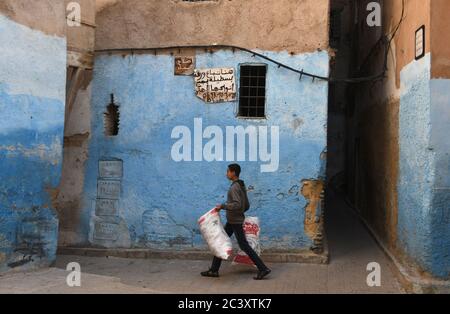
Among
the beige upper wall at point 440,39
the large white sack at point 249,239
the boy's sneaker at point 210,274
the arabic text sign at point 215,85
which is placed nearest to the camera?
the beige upper wall at point 440,39

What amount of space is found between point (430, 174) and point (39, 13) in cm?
581

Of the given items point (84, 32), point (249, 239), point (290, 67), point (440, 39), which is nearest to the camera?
point (440, 39)

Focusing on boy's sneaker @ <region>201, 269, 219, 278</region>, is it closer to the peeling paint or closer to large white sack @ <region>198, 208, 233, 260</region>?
large white sack @ <region>198, 208, 233, 260</region>

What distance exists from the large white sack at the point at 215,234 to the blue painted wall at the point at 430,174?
8.59 ft

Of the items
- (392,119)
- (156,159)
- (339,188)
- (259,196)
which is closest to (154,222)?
(156,159)

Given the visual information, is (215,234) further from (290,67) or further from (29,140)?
(290,67)

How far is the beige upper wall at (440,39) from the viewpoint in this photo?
6793mm

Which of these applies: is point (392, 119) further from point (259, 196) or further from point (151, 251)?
point (151, 251)

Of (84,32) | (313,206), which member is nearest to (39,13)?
(84,32)

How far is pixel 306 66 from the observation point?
9.19 metres

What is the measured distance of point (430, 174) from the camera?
6852 mm

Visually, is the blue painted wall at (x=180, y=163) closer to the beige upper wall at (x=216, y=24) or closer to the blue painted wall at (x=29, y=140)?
the beige upper wall at (x=216, y=24)

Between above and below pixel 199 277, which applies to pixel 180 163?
above

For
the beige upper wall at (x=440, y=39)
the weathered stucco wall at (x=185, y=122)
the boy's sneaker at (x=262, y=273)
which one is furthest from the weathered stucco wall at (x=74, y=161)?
the beige upper wall at (x=440, y=39)
